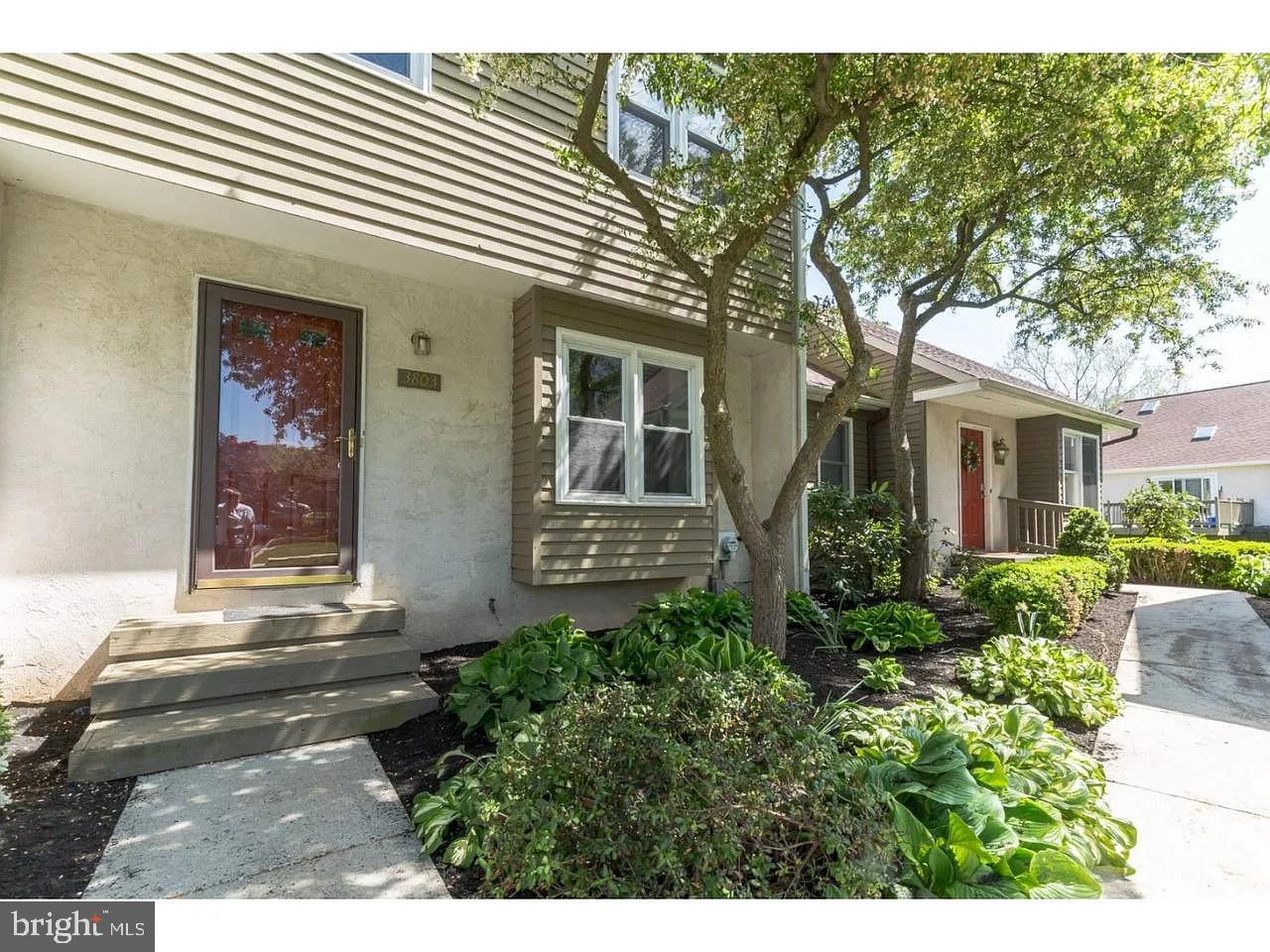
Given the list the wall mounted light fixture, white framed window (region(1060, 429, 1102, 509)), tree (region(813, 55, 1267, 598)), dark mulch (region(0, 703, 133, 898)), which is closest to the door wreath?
the wall mounted light fixture

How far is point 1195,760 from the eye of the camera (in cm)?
311

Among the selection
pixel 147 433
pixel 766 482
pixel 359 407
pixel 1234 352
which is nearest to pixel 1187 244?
pixel 1234 352

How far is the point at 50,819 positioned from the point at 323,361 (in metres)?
3.01

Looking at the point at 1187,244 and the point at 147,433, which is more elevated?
the point at 1187,244

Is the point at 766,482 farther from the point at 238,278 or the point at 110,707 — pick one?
the point at 110,707

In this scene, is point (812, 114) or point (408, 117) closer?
point (812, 114)

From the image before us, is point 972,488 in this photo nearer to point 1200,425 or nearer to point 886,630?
point 886,630

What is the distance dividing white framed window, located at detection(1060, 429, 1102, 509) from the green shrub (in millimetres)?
6543

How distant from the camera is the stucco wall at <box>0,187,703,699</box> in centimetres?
348

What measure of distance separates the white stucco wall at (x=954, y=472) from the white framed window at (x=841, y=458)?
1.18 metres

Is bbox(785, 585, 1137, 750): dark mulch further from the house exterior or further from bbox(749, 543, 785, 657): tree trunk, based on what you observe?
the house exterior

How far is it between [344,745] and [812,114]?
4577 millimetres
